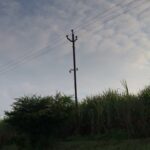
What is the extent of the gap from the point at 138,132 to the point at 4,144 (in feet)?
41.3

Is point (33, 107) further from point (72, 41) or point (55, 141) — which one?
point (72, 41)

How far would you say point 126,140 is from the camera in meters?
23.5

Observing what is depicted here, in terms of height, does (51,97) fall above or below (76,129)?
above

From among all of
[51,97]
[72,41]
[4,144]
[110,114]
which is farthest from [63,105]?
[72,41]

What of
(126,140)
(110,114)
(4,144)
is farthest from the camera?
(4,144)

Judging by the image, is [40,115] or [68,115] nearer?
[40,115]

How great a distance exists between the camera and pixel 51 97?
2942 centimetres

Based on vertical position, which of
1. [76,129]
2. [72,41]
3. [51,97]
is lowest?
[76,129]

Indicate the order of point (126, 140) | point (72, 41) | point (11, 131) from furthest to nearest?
point (72, 41) < point (11, 131) < point (126, 140)

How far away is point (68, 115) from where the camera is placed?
96.0 feet

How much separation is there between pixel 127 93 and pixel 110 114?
81.1 inches

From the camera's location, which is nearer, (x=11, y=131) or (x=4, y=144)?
(x=4, y=144)

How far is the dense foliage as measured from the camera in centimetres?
2659

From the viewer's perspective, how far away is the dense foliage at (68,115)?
87.2ft
